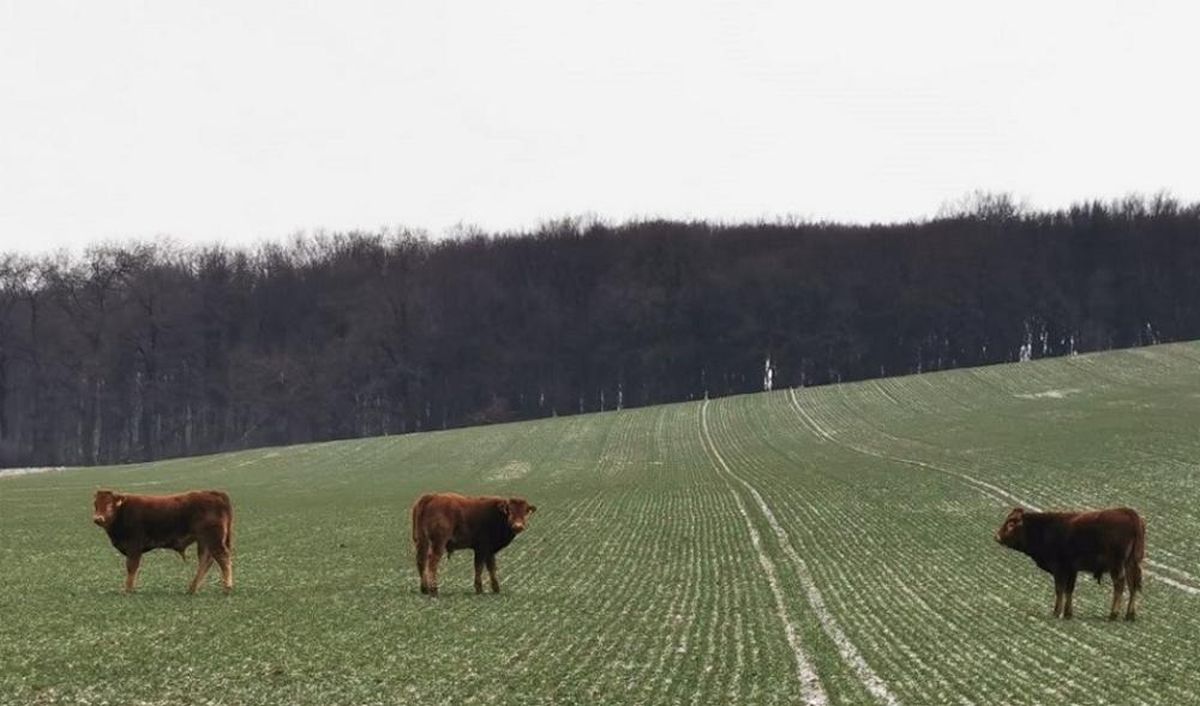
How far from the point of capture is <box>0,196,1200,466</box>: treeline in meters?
118

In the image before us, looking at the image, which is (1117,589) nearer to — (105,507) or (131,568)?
(131,568)

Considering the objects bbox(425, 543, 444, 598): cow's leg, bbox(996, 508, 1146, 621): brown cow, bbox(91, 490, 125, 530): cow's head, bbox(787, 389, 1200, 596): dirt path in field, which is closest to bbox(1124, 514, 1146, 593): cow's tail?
bbox(996, 508, 1146, 621): brown cow

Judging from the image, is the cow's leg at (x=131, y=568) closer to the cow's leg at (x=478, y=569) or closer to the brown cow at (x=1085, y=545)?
the cow's leg at (x=478, y=569)

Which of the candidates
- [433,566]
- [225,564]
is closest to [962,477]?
[433,566]

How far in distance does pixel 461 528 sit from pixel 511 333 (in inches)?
4351

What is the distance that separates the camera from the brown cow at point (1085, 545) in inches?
738

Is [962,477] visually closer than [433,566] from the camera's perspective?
No

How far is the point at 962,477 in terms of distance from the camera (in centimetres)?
4819

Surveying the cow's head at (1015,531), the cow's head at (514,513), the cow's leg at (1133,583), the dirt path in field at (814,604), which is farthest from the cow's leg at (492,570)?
the cow's leg at (1133,583)

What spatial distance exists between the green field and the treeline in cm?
5667

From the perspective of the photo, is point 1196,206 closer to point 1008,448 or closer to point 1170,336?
point 1170,336

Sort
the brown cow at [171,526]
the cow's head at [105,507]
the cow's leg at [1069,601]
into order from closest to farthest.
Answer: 1. the cow's leg at [1069,601]
2. the cow's head at [105,507]
3. the brown cow at [171,526]

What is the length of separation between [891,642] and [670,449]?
5458cm

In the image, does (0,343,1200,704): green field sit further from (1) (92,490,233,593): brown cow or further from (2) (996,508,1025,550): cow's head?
(2) (996,508,1025,550): cow's head
